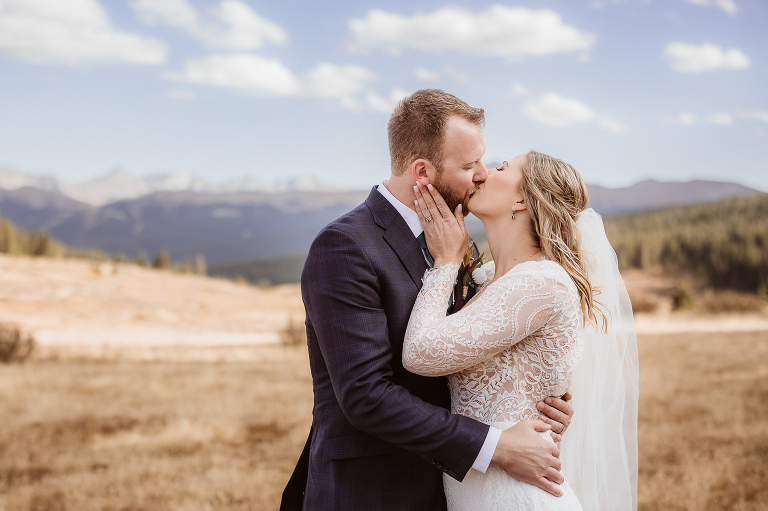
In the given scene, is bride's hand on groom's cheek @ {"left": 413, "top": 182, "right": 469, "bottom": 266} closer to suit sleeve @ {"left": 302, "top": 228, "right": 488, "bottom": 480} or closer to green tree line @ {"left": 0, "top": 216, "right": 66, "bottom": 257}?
suit sleeve @ {"left": 302, "top": 228, "right": 488, "bottom": 480}

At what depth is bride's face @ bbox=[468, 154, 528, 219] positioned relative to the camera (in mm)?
2969

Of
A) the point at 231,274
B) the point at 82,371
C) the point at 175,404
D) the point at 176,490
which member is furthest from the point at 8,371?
the point at 231,274

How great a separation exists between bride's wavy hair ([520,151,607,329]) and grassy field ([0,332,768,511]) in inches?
200

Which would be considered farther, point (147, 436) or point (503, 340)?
point (147, 436)

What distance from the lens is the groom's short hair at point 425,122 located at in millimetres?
2811

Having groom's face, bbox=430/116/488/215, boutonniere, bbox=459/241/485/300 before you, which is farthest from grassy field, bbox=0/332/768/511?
groom's face, bbox=430/116/488/215

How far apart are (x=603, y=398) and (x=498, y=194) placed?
144 cm

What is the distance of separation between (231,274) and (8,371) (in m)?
110

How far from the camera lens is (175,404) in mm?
11328

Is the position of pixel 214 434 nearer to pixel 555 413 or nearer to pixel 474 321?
pixel 555 413

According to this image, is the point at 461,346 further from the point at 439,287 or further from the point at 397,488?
the point at 397,488

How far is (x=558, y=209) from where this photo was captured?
114 inches

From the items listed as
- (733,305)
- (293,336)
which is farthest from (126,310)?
(733,305)

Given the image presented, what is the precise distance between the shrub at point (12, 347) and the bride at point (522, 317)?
51.4ft
